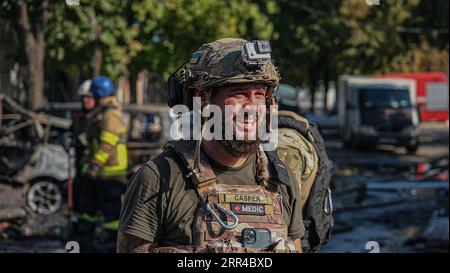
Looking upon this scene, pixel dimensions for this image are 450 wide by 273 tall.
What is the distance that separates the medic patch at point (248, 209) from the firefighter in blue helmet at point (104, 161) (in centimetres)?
699

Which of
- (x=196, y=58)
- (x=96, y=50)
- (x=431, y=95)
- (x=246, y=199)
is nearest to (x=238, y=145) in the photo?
(x=246, y=199)

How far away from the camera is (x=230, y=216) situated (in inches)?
138

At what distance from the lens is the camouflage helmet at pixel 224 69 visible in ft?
11.5

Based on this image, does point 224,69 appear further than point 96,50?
No

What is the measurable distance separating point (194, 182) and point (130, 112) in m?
12.8

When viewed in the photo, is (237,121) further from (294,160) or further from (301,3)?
(301,3)

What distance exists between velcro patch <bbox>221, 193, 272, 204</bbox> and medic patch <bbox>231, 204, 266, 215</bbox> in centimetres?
1

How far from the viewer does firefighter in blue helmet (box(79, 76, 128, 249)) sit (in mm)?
10438

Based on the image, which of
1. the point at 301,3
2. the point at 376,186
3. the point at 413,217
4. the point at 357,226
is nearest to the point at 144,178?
the point at 357,226

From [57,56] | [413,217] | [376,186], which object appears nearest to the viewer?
[413,217]

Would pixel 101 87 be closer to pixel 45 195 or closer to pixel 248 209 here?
pixel 45 195

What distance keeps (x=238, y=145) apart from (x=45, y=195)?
10900 mm

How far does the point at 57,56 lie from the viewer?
23203mm

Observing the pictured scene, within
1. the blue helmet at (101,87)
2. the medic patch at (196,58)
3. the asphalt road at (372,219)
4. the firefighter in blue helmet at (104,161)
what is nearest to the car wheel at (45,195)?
the asphalt road at (372,219)
